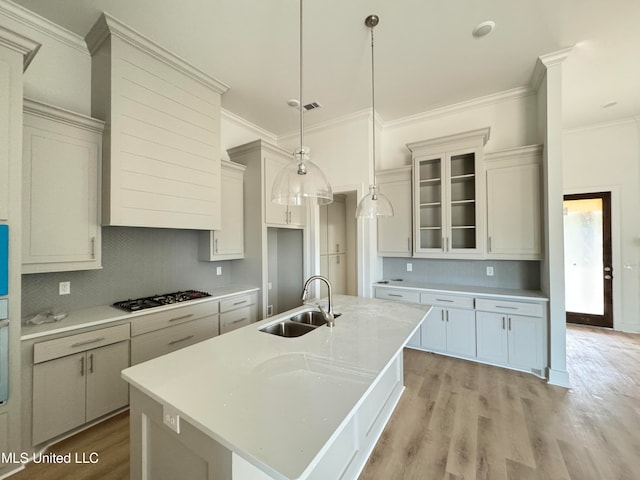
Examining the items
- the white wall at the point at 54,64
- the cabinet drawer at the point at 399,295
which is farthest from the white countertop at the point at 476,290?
the white wall at the point at 54,64

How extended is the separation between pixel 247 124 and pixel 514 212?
147 inches

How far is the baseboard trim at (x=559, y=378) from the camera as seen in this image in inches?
103

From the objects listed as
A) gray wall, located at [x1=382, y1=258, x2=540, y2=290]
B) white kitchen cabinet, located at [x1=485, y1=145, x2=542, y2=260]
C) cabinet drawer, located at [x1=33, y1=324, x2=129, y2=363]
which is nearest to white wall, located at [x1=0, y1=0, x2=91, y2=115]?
cabinet drawer, located at [x1=33, y1=324, x2=129, y2=363]

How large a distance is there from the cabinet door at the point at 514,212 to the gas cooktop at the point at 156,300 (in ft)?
11.3

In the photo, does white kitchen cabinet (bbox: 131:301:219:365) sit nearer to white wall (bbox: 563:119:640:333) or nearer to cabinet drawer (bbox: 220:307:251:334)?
cabinet drawer (bbox: 220:307:251:334)

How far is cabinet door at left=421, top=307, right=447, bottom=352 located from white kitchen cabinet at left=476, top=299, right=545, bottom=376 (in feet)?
1.25

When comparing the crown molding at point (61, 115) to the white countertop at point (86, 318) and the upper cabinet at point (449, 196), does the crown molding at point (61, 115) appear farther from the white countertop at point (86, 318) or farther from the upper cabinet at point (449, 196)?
the upper cabinet at point (449, 196)

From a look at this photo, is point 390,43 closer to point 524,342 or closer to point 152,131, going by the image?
point 152,131

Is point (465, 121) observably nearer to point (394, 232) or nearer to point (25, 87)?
point (394, 232)

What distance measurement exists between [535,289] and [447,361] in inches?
54.5

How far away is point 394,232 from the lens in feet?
12.4

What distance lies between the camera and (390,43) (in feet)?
8.02

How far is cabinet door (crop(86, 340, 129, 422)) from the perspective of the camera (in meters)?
2.04

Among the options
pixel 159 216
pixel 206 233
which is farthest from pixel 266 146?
pixel 159 216
